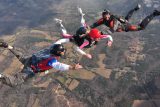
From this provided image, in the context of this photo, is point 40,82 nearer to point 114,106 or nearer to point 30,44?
point 114,106

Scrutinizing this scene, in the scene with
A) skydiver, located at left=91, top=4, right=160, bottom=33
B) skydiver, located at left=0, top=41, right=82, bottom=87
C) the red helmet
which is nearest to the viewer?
skydiver, located at left=0, top=41, right=82, bottom=87

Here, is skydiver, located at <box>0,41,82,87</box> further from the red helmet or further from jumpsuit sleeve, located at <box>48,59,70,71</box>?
the red helmet

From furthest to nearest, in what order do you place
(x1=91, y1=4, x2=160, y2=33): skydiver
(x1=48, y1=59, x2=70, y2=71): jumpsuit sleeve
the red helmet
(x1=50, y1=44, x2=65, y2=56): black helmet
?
(x1=91, y1=4, x2=160, y2=33): skydiver, the red helmet, (x1=50, y1=44, x2=65, y2=56): black helmet, (x1=48, y1=59, x2=70, y2=71): jumpsuit sleeve

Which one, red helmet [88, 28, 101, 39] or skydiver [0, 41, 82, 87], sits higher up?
red helmet [88, 28, 101, 39]

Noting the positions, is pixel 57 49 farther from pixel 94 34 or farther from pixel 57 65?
pixel 94 34

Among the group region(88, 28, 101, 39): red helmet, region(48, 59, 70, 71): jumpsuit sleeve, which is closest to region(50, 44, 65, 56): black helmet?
region(48, 59, 70, 71): jumpsuit sleeve

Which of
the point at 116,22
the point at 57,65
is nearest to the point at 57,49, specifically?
the point at 57,65

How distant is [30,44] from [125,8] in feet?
92.3

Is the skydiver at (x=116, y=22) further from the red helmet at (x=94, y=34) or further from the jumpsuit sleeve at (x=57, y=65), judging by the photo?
the jumpsuit sleeve at (x=57, y=65)

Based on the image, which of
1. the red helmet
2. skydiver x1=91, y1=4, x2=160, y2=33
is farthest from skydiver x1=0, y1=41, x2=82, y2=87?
skydiver x1=91, y1=4, x2=160, y2=33

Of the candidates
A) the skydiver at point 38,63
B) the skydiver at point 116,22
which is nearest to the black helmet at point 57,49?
the skydiver at point 38,63

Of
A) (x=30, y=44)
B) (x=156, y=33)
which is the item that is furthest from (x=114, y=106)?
(x=156, y=33)

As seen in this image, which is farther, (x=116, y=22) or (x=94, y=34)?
(x=116, y=22)

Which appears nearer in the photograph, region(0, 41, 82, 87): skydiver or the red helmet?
region(0, 41, 82, 87): skydiver
